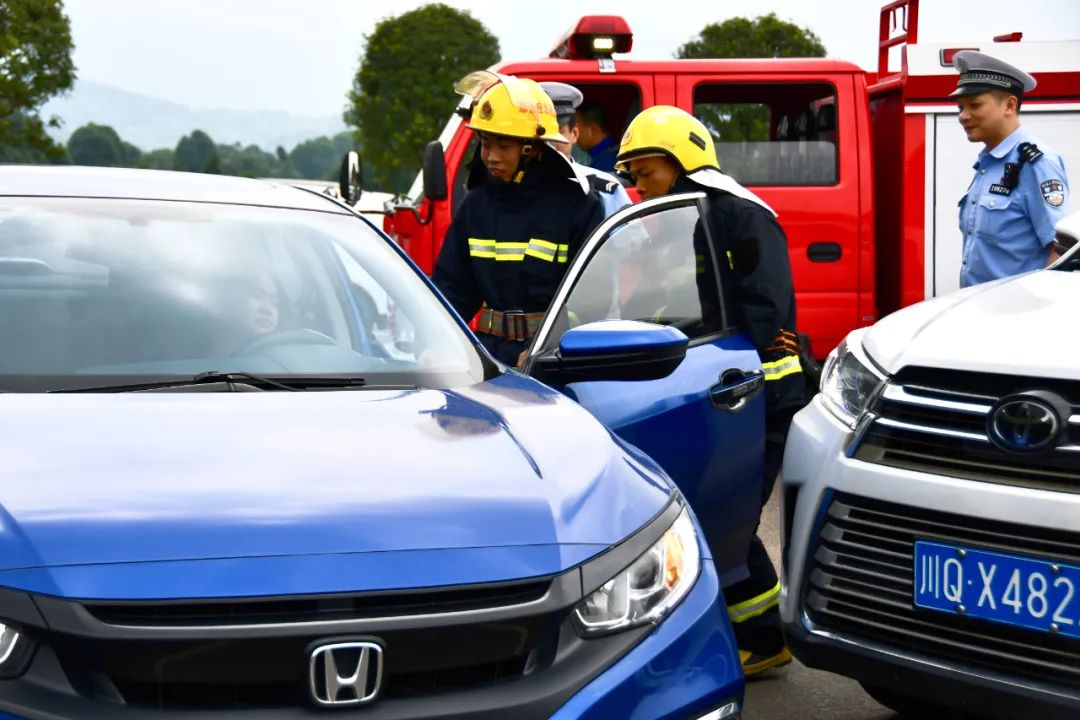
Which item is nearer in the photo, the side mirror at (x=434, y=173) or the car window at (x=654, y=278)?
the car window at (x=654, y=278)

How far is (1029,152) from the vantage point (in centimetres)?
601

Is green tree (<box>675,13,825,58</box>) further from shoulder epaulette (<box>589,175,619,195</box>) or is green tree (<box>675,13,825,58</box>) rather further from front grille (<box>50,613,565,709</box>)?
front grille (<box>50,613,565,709</box>)

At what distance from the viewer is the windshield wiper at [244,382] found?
118 inches

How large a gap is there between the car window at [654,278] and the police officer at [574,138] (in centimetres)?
112

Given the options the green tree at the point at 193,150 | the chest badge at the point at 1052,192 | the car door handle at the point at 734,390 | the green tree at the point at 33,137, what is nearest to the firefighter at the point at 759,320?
the car door handle at the point at 734,390

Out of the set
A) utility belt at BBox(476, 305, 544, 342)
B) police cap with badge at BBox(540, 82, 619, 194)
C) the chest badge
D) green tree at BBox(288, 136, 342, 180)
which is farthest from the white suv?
green tree at BBox(288, 136, 342, 180)

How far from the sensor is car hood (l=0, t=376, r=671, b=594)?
2.22m

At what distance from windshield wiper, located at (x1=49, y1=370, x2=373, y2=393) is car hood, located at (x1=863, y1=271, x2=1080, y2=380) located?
1224 mm

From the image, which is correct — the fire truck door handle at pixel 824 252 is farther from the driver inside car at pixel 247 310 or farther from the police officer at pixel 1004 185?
the driver inside car at pixel 247 310

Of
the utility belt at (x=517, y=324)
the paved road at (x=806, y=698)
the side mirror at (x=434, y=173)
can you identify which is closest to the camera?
the paved road at (x=806, y=698)

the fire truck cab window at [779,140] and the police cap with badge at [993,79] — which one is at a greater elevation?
the police cap with badge at [993,79]

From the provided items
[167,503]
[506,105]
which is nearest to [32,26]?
[506,105]

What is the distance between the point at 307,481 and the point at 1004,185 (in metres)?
4.34

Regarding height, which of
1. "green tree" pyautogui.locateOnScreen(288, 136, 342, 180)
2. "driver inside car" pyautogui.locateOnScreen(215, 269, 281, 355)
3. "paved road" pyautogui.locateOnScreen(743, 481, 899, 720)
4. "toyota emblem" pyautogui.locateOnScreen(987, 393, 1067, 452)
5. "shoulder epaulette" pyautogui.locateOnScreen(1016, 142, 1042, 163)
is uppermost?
"shoulder epaulette" pyautogui.locateOnScreen(1016, 142, 1042, 163)
